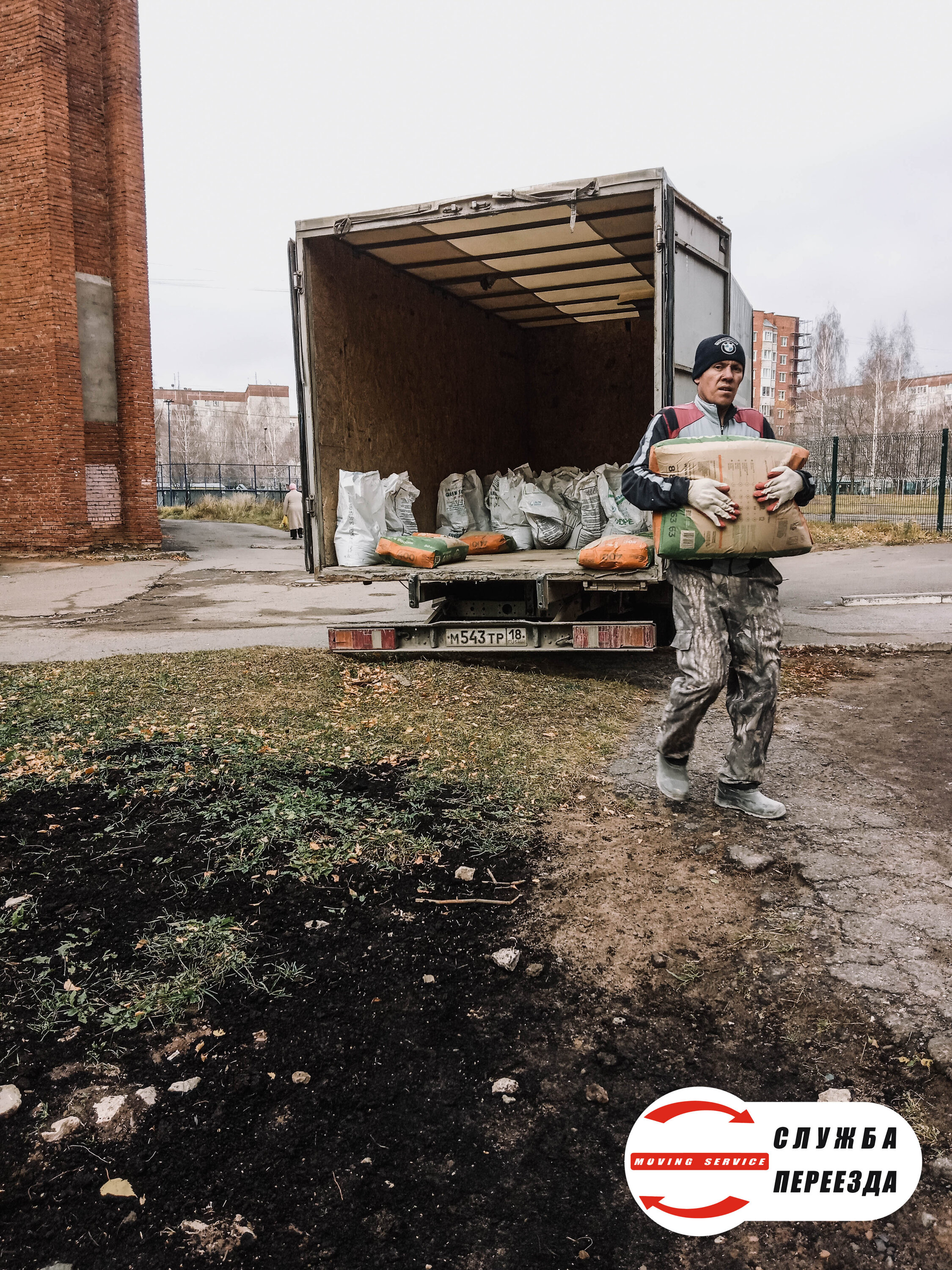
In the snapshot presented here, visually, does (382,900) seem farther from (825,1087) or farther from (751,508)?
(751,508)

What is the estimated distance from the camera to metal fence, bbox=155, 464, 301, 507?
131 feet

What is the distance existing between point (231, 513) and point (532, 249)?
21644 millimetres

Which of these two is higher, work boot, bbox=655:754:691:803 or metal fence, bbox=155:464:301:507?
metal fence, bbox=155:464:301:507

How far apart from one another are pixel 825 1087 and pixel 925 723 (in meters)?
3.55

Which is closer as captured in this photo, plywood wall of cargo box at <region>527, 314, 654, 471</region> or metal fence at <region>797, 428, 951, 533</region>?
plywood wall of cargo box at <region>527, 314, 654, 471</region>

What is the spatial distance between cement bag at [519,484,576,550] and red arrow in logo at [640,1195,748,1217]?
6700 millimetres

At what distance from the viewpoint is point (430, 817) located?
3.85m

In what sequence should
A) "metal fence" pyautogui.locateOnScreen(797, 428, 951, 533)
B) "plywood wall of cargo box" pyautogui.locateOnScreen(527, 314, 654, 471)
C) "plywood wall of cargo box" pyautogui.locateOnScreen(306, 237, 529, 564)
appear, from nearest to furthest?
"plywood wall of cargo box" pyautogui.locateOnScreen(306, 237, 529, 564), "plywood wall of cargo box" pyautogui.locateOnScreen(527, 314, 654, 471), "metal fence" pyautogui.locateOnScreen(797, 428, 951, 533)

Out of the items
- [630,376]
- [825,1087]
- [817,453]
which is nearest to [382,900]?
[825,1087]

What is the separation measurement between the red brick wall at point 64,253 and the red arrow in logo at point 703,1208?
1701 centimetres

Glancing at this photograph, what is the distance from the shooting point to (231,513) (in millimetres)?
27812

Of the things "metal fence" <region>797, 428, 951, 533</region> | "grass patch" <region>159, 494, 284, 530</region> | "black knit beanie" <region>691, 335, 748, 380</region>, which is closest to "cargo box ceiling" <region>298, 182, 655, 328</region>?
"black knit beanie" <region>691, 335, 748, 380</region>

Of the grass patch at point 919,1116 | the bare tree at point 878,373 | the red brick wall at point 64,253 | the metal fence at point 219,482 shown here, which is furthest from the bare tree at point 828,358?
the grass patch at point 919,1116

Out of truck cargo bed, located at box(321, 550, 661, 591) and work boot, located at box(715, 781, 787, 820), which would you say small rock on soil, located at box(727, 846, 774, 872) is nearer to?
work boot, located at box(715, 781, 787, 820)
